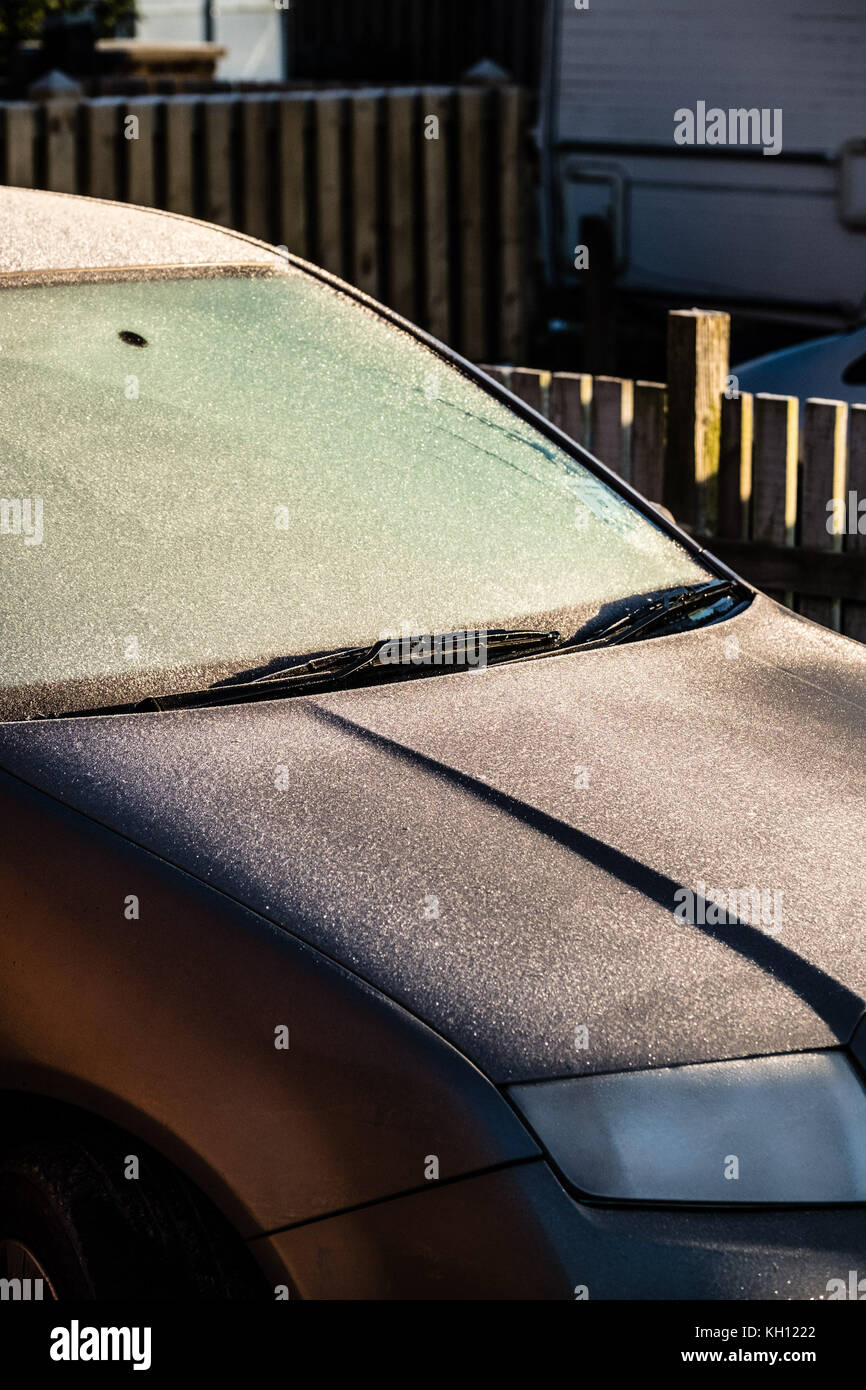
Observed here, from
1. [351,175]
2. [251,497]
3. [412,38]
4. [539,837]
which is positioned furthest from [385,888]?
[412,38]

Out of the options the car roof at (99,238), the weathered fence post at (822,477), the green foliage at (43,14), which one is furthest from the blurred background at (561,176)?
the green foliage at (43,14)

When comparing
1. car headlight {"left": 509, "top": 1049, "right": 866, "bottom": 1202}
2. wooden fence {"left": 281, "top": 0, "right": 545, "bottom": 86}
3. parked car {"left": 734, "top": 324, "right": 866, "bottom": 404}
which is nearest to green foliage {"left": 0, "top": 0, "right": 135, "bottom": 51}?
wooden fence {"left": 281, "top": 0, "right": 545, "bottom": 86}

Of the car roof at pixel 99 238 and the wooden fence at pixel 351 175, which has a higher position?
the wooden fence at pixel 351 175

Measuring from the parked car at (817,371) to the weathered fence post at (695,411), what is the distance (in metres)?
1.67

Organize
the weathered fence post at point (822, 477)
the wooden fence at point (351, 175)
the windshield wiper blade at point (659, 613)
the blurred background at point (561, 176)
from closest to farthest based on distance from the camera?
1. the windshield wiper blade at point (659, 613)
2. the weathered fence post at point (822, 477)
3. the wooden fence at point (351, 175)
4. the blurred background at point (561, 176)

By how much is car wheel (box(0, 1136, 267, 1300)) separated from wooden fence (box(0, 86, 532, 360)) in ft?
25.6

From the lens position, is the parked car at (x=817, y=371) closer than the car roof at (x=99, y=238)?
No

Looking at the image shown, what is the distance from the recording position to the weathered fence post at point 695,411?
5.66 meters

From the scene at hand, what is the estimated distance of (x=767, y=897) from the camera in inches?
82.0

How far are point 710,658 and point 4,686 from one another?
1.09 metres

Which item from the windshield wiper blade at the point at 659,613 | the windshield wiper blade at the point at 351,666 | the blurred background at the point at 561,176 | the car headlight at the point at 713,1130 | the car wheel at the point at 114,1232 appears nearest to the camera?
the car headlight at the point at 713,1130

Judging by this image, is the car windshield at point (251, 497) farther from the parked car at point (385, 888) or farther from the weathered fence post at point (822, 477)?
the weathered fence post at point (822, 477)
